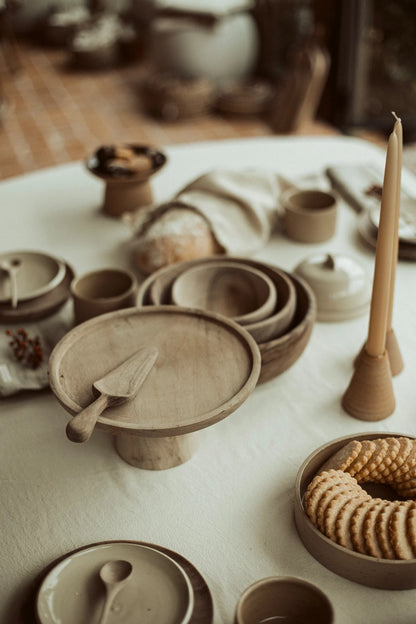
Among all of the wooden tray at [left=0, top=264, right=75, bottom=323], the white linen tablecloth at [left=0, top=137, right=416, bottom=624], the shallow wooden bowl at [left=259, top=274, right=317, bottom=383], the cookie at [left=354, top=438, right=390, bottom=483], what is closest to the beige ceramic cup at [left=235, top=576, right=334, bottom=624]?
the white linen tablecloth at [left=0, top=137, right=416, bottom=624]

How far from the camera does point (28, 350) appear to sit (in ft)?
3.74

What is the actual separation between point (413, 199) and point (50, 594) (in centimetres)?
111

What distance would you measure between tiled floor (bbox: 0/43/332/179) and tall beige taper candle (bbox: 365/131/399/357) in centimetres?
287

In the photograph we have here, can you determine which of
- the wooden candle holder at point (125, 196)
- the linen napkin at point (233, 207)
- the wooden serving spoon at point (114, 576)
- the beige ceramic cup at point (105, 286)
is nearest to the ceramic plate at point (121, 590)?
the wooden serving spoon at point (114, 576)

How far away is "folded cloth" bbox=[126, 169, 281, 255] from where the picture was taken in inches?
54.4

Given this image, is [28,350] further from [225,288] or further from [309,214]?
[309,214]

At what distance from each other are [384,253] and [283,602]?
16.8 inches

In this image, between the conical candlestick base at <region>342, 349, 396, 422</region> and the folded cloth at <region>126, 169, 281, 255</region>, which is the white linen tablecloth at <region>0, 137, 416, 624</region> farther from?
the folded cloth at <region>126, 169, 281, 255</region>

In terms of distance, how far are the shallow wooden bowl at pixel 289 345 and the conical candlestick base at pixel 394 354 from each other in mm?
125

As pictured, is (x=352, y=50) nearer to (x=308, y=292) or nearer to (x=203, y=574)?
(x=308, y=292)

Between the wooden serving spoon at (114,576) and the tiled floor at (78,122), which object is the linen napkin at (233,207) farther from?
the tiled floor at (78,122)

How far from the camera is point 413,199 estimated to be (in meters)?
1.47

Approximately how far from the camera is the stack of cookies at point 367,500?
73 cm

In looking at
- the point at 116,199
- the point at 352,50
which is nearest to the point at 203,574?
the point at 116,199
